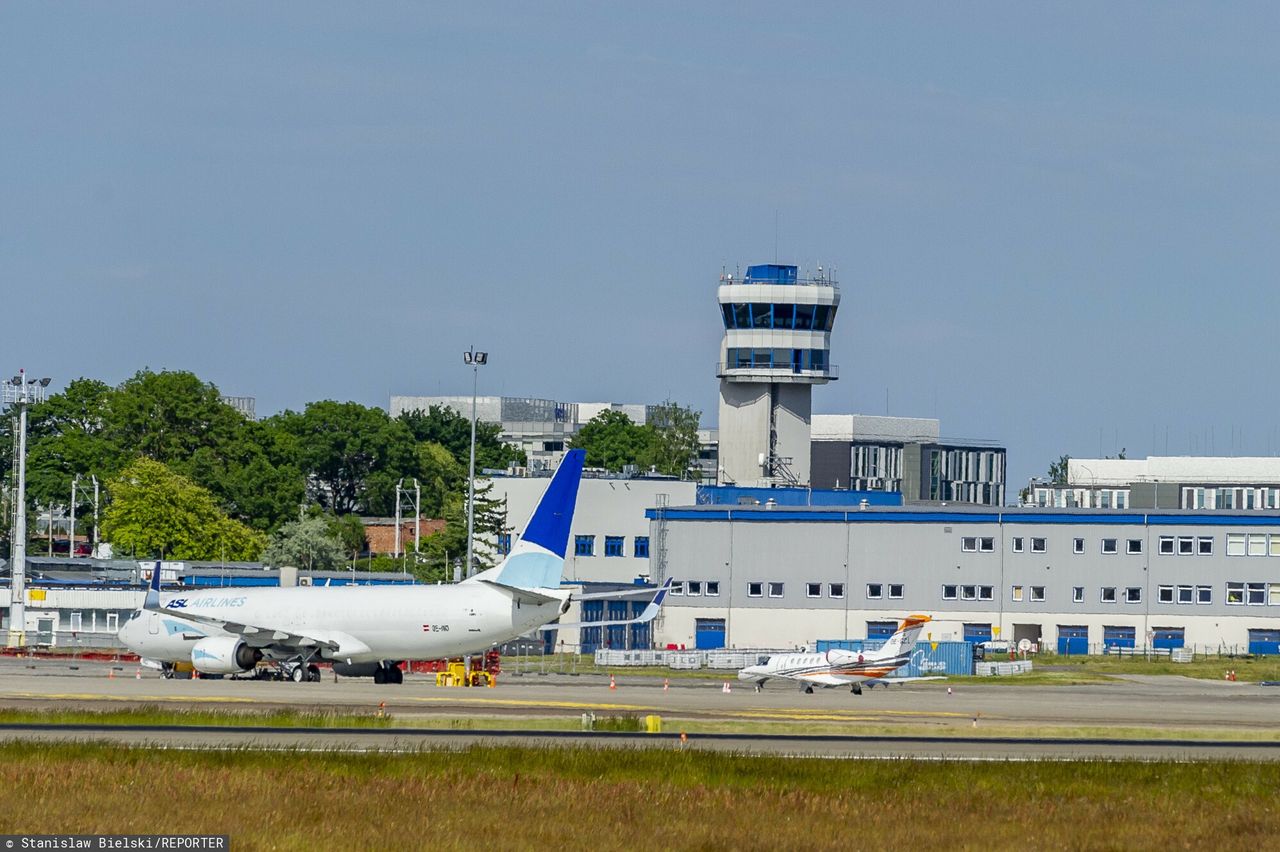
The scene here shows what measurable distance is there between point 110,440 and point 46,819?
577ft

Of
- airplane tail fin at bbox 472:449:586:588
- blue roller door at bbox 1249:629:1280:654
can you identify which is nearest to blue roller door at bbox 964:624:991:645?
blue roller door at bbox 1249:629:1280:654

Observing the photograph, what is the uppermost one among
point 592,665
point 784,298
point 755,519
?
point 784,298

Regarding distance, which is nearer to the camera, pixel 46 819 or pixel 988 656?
pixel 46 819

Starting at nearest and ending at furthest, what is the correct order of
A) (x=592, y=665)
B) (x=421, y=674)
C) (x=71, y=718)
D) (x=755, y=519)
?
(x=71, y=718)
(x=421, y=674)
(x=592, y=665)
(x=755, y=519)

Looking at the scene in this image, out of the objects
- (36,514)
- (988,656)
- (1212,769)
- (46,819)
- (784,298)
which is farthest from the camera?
(36,514)

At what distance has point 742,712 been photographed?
2248 inches

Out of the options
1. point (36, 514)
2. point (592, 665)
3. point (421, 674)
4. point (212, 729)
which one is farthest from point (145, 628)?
point (36, 514)

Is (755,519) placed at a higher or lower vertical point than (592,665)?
higher

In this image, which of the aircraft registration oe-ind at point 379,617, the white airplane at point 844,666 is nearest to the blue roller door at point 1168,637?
the white airplane at point 844,666

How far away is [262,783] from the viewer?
3350 centimetres

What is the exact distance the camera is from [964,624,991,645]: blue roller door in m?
114

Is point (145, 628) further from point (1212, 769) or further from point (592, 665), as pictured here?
point (1212, 769)

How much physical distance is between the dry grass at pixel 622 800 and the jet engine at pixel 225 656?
3383 cm

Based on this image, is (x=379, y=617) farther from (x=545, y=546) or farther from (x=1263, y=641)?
(x=1263, y=641)
